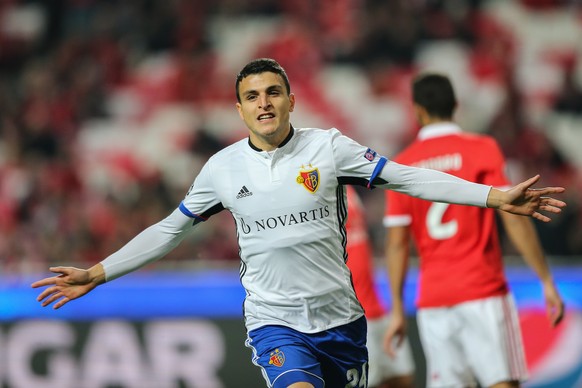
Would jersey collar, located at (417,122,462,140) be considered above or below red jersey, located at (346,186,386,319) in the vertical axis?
above

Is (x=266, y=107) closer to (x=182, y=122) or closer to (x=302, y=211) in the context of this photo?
(x=302, y=211)

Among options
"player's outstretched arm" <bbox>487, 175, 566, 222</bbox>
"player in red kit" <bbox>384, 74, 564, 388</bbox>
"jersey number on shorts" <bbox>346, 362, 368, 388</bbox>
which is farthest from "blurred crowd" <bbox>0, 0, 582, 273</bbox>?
"player's outstretched arm" <bbox>487, 175, 566, 222</bbox>

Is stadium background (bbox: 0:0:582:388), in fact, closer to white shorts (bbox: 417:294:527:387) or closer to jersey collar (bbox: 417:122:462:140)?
white shorts (bbox: 417:294:527:387)

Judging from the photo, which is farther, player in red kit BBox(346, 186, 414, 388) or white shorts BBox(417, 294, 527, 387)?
player in red kit BBox(346, 186, 414, 388)

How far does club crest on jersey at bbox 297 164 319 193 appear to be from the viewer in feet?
15.7

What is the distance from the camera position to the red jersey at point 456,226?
6.06m

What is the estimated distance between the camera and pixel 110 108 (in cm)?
1422

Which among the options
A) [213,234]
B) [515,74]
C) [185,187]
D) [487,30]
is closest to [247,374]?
[213,234]

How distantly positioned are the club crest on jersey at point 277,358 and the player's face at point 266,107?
954 millimetres

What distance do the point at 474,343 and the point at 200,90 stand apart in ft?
27.6

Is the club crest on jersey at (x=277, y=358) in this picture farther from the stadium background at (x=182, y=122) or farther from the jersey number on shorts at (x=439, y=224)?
the stadium background at (x=182, y=122)

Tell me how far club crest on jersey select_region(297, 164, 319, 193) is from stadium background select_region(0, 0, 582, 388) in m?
4.00

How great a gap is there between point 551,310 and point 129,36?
9774mm

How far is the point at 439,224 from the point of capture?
244 inches
